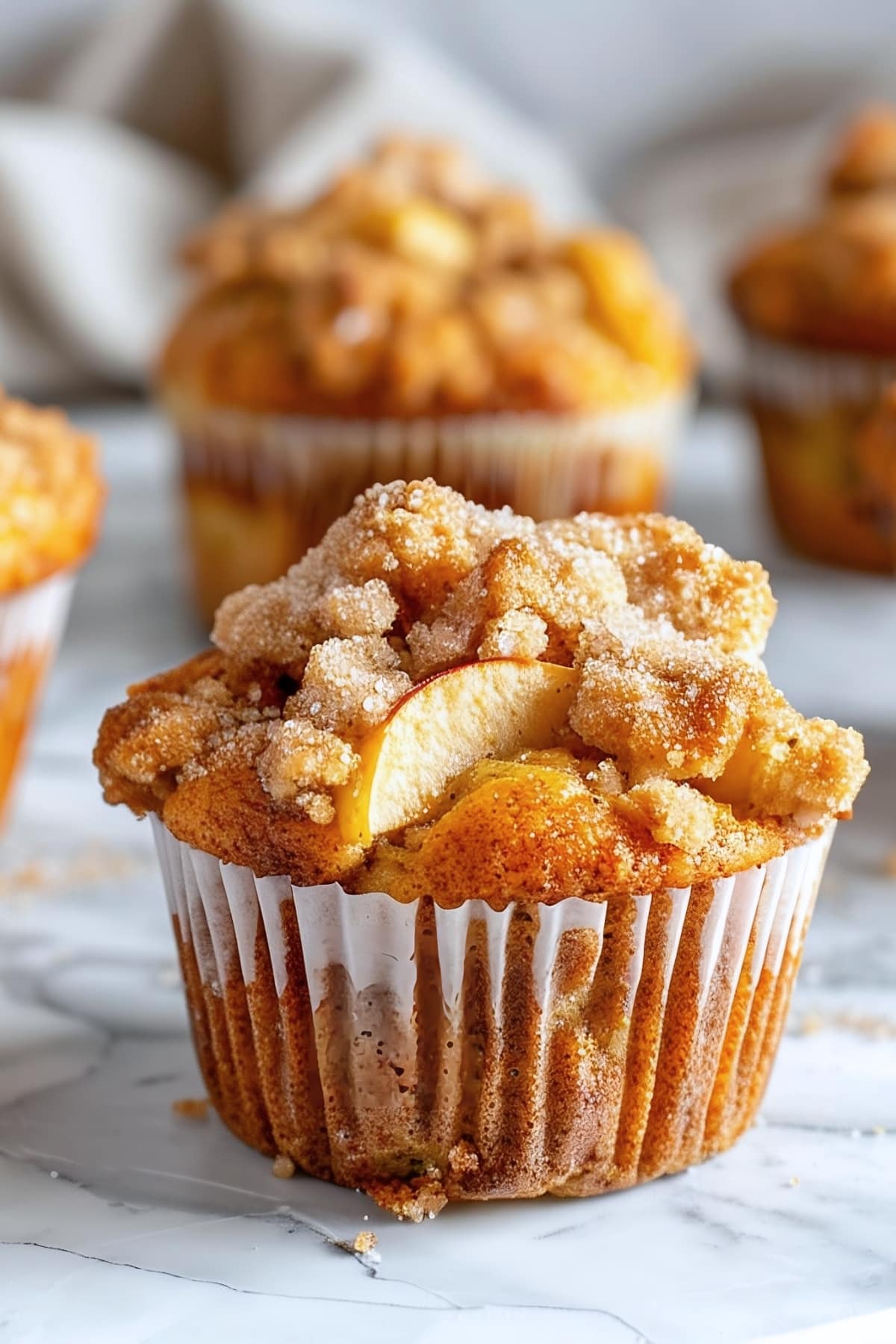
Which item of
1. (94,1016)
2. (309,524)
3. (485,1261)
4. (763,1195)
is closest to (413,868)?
(485,1261)

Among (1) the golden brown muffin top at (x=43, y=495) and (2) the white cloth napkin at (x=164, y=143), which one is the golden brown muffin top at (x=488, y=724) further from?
(2) the white cloth napkin at (x=164, y=143)

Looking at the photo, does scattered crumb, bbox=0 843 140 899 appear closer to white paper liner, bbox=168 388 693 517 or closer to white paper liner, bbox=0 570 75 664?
white paper liner, bbox=0 570 75 664

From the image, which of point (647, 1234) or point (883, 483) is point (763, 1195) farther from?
point (883, 483)

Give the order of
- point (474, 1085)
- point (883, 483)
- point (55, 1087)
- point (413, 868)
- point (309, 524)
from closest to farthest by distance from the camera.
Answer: point (413, 868) → point (474, 1085) → point (55, 1087) → point (883, 483) → point (309, 524)

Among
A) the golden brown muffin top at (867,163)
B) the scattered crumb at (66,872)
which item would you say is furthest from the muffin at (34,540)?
the golden brown muffin top at (867,163)

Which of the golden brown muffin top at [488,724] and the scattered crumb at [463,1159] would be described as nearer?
the golden brown muffin top at [488,724]

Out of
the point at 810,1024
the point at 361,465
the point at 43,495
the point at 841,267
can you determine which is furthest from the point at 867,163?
the point at 810,1024
